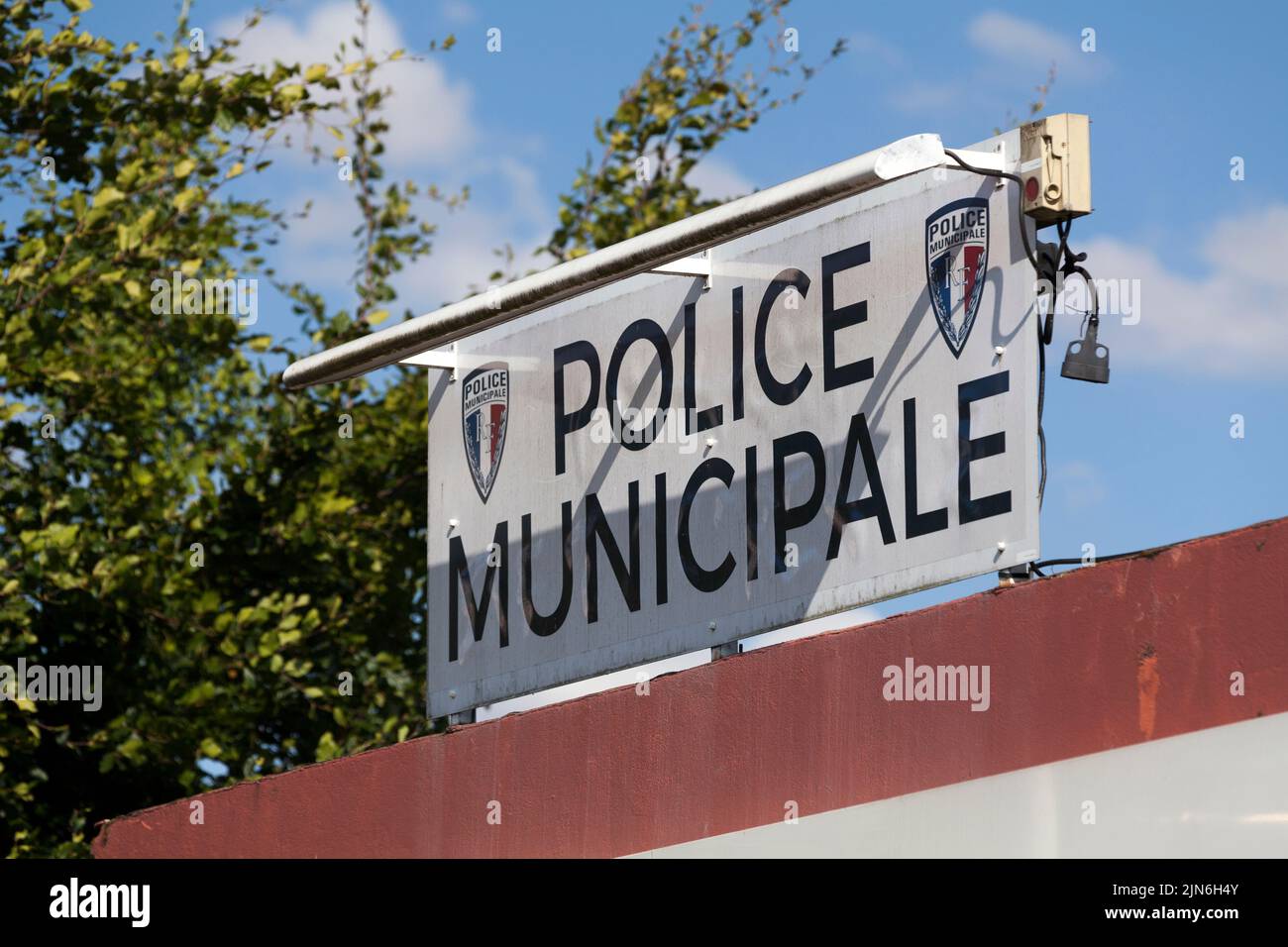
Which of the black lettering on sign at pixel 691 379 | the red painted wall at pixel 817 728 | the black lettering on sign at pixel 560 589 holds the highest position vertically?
the black lettering on sign at pixel 691 379

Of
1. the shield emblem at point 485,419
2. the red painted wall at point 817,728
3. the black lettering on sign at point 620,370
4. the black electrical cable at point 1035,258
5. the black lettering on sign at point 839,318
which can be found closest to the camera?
the red painted wall at point 817,728

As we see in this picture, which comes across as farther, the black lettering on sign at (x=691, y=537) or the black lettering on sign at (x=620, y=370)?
the black lettering on sign at (x=620, y=370)

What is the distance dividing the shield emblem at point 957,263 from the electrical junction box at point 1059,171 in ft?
0.76

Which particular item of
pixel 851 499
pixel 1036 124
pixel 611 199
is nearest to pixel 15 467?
pixel 611 199

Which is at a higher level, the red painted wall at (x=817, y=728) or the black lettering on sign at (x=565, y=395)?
the black lettering on sign at (x=565, y=395)

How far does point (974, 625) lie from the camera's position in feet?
17.7

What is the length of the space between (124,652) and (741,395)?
25.1 feet

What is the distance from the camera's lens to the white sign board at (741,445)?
5.82 metres

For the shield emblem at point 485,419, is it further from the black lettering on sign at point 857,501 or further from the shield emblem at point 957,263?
the shield emblem at point 957,263

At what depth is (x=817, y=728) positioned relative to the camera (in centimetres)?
582

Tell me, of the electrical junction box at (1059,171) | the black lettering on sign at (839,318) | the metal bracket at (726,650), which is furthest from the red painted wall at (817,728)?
the electrical junction box at (1059,171)

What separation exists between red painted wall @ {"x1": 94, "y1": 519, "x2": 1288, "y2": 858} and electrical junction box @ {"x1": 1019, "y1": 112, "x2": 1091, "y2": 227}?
47.2 inches

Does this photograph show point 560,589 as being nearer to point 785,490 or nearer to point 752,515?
point 752,515

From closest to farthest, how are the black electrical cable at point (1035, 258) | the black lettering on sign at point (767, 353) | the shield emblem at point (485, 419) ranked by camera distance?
the black electrical cable at point (1035, 258), the black lettering on sign at point (767, 353), the shield emblem at point (485, 419)
